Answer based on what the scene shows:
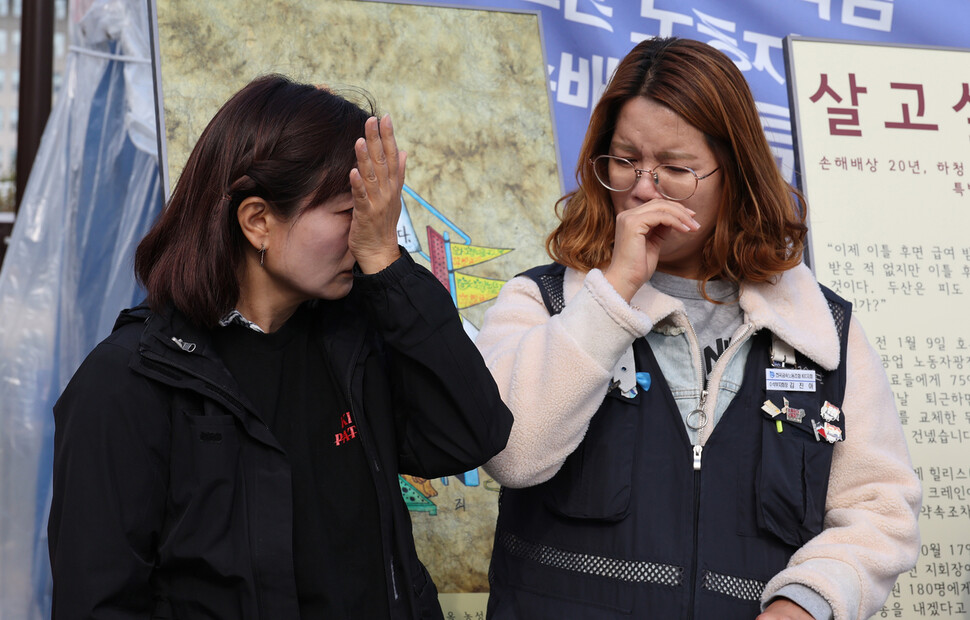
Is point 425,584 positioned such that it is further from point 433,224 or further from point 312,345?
point 433,224

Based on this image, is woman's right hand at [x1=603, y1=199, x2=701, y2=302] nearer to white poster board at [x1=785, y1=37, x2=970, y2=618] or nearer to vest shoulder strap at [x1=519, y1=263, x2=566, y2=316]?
vest shoulder strap at [x1=519, y1=263, x2=566, y2=316]

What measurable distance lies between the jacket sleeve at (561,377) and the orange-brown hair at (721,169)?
0.63 feet

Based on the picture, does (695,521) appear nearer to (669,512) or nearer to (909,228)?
(669,512)

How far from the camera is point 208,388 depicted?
1.31 meters

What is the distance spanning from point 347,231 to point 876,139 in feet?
5.58

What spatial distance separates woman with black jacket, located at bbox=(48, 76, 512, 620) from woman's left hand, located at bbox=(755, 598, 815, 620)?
0.45 metres

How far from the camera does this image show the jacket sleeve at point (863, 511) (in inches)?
53.6

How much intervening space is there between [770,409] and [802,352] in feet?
0.36

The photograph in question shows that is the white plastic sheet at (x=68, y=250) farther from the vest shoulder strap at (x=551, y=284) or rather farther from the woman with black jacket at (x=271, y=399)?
the vest shoulder strap at (x=551, y=284)

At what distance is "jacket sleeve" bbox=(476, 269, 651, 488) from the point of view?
1.38 m

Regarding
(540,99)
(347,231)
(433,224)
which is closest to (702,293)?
(347,231)

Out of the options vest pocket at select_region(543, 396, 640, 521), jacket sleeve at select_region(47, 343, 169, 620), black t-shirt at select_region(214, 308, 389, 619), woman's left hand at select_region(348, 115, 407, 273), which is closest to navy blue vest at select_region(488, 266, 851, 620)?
vest pocket at select_region(543, 396, 640, 521)

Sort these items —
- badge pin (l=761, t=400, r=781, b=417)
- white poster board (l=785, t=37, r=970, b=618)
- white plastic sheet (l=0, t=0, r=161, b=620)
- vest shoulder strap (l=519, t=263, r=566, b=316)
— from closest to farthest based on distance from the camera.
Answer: badge pin (l=761, t=400, r=781, b=417), vest shoulder strap (l=519, t=263, r=566, b=316), white poster board (l=785, t=37, r=970, b=618), white plastic sheet (l=0, t=0, r=161, b=620)

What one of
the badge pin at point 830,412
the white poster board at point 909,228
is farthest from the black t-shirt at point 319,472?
the white poster board at point 909,228
